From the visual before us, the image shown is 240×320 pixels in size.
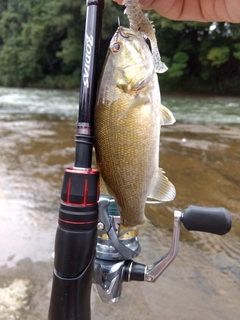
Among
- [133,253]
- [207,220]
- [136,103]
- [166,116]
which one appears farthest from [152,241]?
[136,103]

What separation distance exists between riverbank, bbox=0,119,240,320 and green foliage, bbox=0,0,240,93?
17.1 meters

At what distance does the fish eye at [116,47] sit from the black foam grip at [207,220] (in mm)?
577

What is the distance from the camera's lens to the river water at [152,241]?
227 cm

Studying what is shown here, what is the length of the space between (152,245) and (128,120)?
2.02 meters

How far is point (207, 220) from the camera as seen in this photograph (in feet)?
4.36

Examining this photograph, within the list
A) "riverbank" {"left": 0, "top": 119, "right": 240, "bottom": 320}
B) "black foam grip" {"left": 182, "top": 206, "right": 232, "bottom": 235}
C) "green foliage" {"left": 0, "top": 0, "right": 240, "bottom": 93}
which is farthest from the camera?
"green foliage" {"left": 0, "top": 0, "right": 240, "bottom": 93}

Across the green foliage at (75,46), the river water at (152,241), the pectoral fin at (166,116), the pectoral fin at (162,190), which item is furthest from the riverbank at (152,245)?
the green foliage at (75,46)

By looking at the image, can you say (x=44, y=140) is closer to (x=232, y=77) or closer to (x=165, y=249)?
(x=165, y=249)

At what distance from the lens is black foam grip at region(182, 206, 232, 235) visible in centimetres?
132

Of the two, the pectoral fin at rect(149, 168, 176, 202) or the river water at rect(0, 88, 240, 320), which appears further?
the river water at rect(0, 88, 240, 320)

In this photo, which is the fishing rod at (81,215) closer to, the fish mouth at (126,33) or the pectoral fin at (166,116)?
the fish mouth at (126,33)

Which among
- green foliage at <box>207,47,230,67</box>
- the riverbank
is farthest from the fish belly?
green foliage at <box>207,47,230,67</box>

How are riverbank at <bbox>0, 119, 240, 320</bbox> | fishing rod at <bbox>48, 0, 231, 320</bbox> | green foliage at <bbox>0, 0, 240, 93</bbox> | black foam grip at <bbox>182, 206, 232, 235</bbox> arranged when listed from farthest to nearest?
1. green foliage at <bbox>0, 0, 240, 93</bbox>
2. riverbank at <bbox>0, 119, 240, 320</bbox>
3. black foam grip at <bbox>182, 206, 232, 235</bbox>
4. fishing rod at <bbox>48, 0, 231, 320</bbox>

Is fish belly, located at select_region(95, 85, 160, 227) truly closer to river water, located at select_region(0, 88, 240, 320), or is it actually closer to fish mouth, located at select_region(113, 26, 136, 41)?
fish mouth, located at select_region(113, 26, 136, 41)
